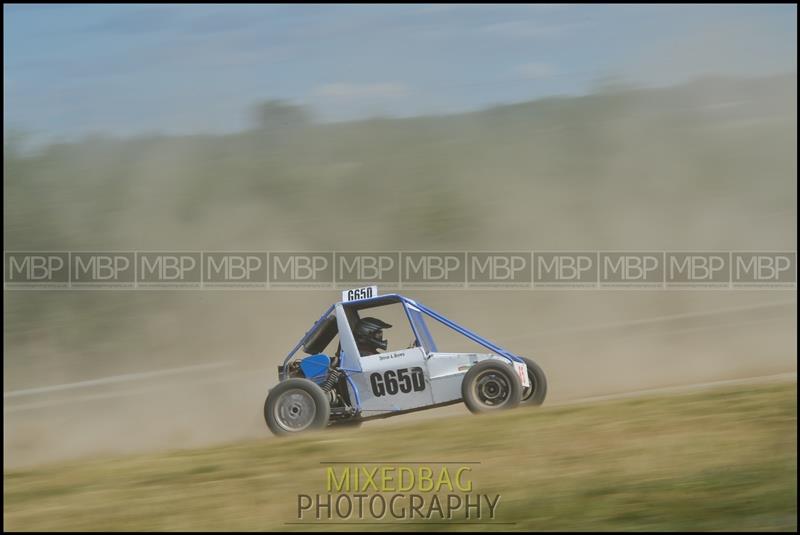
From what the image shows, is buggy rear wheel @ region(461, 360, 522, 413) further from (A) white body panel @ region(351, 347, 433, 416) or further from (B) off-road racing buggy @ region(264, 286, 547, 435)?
(A) white body panel @ region(351, 347, 433, 416)

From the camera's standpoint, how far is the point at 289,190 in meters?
11.2

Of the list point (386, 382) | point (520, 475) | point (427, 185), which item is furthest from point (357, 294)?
point (427, 185)

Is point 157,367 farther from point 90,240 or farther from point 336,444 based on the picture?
point 336,444

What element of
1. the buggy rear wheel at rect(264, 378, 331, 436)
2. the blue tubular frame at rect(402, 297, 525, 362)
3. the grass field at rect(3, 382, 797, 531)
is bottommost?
the grass field at rect(3, 382, 797, 531)

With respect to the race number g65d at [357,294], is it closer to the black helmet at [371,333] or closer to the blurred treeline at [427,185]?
the black helmet at [371,333]

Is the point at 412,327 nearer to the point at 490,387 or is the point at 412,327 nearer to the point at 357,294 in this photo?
the point at 357,294

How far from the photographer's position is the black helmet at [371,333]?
7.48 m

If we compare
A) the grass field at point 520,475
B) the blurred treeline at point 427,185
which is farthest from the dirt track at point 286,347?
the grass field at point 520,475

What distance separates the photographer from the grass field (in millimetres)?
6488

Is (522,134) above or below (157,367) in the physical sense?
above

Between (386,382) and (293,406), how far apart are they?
83 cm

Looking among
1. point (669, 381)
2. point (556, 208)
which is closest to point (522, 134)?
point (556, 208)

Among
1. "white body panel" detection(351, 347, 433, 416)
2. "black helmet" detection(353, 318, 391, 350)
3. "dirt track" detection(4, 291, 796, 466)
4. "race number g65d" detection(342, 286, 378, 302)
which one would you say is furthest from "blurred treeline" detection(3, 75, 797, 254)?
"white body panel" detection(351, 347, 433, 416)

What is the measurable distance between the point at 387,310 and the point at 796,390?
4.25 metres
